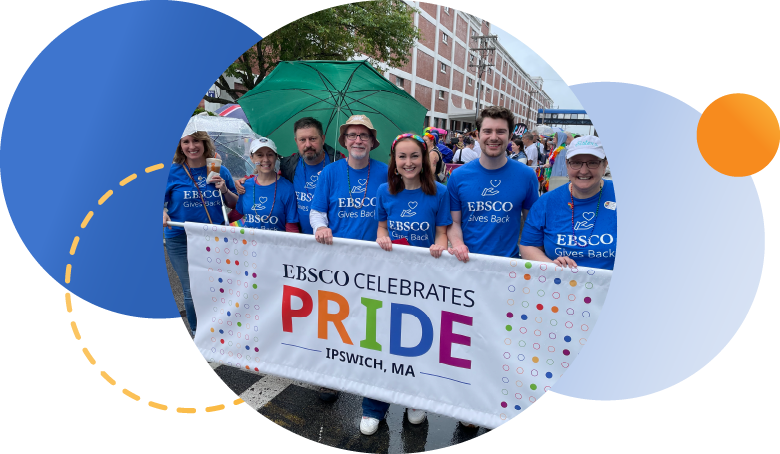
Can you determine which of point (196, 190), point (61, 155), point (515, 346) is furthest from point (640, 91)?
point (61, 155)

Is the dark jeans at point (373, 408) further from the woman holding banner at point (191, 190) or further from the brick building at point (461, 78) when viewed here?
the brick building at point (461, 78)

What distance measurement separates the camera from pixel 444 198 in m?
2.56

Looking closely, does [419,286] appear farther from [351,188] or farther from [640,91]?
[640,91]

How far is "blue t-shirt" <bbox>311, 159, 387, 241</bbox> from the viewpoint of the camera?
2.74 metres

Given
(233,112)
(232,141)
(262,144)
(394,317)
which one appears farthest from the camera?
(233,112)

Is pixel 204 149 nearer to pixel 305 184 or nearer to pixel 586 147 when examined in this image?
pixel 305 184

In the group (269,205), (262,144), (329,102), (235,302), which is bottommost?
(235,302)

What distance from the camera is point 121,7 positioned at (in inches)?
131

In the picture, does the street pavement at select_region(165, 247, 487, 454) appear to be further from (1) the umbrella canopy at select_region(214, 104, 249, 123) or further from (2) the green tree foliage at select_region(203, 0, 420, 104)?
(2) the green tree foliage at select_region(203, 0, 420, 104)

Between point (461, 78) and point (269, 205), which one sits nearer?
point (461, 78)

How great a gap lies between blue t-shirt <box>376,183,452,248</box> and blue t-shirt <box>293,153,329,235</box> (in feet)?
2.25

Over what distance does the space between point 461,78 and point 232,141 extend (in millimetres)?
2616

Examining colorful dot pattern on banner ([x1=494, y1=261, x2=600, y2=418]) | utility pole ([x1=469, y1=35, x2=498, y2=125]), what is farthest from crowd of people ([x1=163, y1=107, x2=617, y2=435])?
utility pole ([x1=469, y1=35, x2=498, y2=125])

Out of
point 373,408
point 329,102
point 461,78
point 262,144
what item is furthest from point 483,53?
point 373,408
